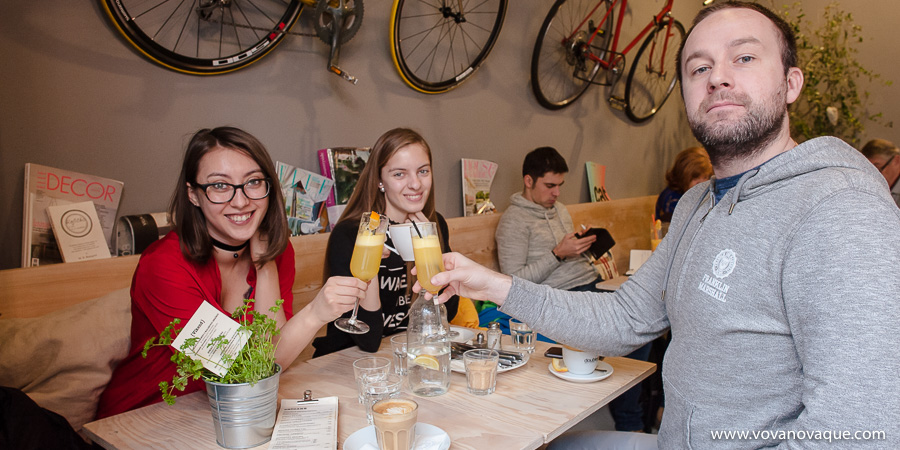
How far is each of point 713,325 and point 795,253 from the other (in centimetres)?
23

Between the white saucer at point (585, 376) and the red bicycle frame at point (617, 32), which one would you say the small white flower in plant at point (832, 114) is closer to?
the red bicycle frame at point (617, 32)

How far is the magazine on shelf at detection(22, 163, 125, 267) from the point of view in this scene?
1.91 metres

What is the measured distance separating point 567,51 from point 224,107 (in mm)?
2900

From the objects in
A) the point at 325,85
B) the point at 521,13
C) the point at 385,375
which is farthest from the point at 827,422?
the point at 521,13

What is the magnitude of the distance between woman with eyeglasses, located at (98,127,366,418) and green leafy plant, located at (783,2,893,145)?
19.4ft

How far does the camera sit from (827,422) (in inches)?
37.4

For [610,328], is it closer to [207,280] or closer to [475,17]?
[207,280]

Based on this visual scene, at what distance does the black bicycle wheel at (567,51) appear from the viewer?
4227mm

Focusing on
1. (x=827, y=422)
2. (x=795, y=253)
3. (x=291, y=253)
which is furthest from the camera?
(x=291, y=253)

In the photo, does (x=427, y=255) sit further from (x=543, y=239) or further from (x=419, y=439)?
(x=543, y=239)

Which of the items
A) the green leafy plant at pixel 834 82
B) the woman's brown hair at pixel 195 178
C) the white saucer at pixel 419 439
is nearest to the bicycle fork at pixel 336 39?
the woman's brown hair at pixel 195 178

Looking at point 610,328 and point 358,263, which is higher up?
point 358,263

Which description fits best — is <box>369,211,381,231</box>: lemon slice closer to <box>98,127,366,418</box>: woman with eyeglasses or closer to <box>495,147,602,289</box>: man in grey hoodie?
<box>98,127,366,418</box>: woman with eyeglasses

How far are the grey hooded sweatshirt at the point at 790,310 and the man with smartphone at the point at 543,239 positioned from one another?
78.2 inches
